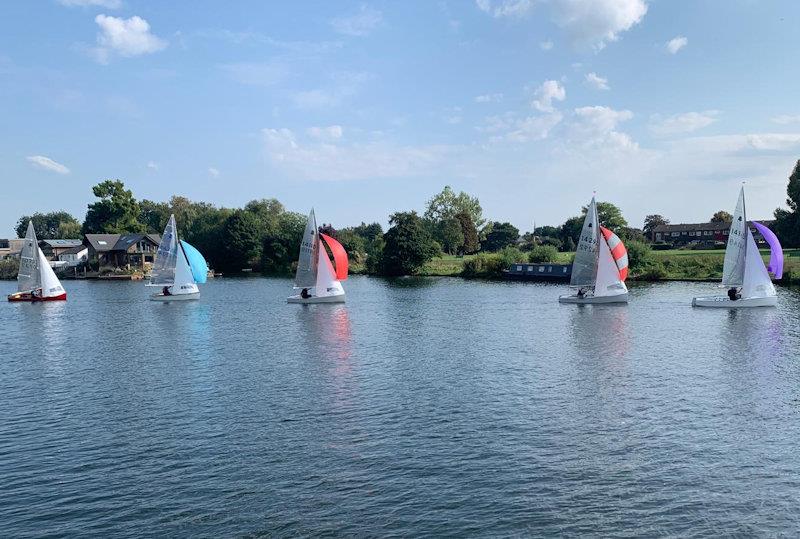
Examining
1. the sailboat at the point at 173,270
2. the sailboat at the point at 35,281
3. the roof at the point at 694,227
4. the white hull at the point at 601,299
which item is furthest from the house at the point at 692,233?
the sailboat at the point at 35,281

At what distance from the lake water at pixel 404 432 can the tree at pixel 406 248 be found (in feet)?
266

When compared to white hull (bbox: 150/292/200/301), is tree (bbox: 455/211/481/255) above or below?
above

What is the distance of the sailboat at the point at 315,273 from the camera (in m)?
69.8

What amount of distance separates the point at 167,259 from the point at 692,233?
159291 millimetres

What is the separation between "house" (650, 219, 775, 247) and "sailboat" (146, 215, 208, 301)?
14179cm

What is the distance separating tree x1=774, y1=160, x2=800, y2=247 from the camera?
376 ft

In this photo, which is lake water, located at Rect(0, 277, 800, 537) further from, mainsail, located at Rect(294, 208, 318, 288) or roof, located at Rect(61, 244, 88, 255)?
roof, located at Rect(61, 244, 88, 255)

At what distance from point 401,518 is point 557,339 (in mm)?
31346

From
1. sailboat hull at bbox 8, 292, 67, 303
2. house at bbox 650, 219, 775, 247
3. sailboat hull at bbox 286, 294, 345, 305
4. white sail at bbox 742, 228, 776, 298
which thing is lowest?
sailboat hull at bbox 286, 294, 345, 305

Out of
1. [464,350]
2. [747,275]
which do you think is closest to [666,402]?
[464,350]

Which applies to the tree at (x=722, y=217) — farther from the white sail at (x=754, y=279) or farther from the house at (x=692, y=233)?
the white sail at (x=754, y=279)

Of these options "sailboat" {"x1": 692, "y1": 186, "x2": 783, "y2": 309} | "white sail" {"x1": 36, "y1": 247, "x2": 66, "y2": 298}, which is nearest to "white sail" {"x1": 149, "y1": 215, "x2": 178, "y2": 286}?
"white sail" {"x1": 36, "y1": 247, "x2": 66, "y2": 298}

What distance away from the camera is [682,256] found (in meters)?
113

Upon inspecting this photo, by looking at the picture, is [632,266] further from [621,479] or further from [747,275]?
[621,479]
